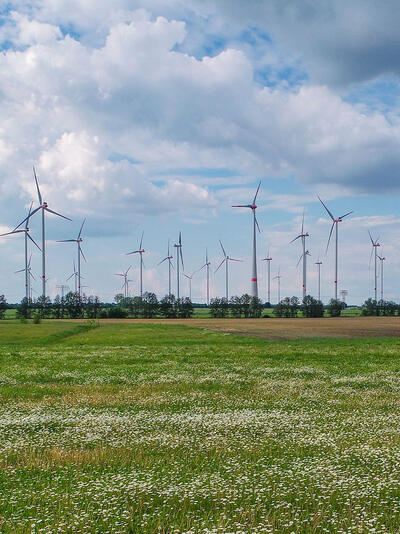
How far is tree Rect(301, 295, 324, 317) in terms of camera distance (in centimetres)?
18588

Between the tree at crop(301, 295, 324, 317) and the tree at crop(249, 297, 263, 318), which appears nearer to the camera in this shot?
the tree at crop(249, 297, 263, 318)

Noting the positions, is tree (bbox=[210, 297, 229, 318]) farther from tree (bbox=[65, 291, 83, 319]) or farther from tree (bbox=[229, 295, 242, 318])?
tree (bbox=[65, 291, 83, 319])

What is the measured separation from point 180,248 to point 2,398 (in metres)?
174

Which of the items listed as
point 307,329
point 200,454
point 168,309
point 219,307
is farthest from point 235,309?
point 200,454

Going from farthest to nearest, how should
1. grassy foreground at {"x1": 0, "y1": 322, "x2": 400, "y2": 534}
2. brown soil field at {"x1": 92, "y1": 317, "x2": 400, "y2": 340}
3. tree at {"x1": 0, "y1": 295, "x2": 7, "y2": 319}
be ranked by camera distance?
tree at {"x1": 0, "y1": 295, "x2": 7, "y2": 319} → brown soil field at {"x1": 92, "y1": 317, "x2": 400, "y2": 340} → grassy foreground at {"x1": 0, "y1": 322, "x2": 400, "y2": 534}

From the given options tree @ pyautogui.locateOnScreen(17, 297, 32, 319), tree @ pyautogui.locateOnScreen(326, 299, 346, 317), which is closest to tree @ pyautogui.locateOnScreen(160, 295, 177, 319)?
tree @ pyautogui.locateOnScreen(17, 297, 32, 319)

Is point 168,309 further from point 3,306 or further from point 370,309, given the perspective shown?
point 370,309

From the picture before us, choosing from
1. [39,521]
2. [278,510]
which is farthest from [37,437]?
[278,510]

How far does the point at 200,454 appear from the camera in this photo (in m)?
13.4

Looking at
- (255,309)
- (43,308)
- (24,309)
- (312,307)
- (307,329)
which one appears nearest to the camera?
(307,329)

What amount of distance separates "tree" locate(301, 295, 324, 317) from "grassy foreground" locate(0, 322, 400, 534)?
16039 cm

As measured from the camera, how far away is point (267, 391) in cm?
2372

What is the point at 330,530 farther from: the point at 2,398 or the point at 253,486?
the point at 2,398

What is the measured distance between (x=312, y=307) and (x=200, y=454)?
179 meters
